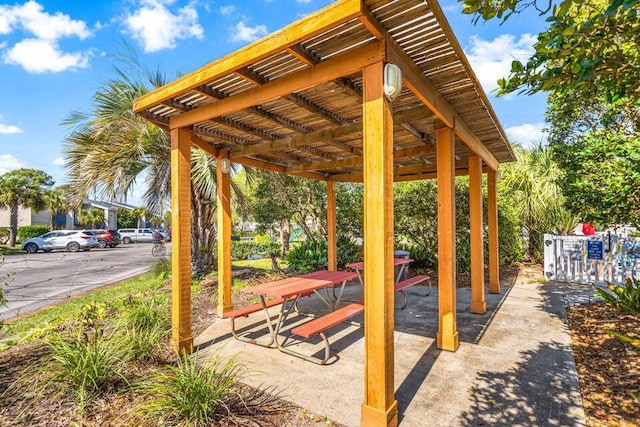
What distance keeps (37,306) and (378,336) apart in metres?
7.87

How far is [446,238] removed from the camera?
389 cm

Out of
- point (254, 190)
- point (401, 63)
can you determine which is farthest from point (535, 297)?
point (254, 190)

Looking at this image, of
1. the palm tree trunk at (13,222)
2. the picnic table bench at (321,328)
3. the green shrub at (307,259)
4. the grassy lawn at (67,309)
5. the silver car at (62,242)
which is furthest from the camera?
the palm tree trunk at (13,222)

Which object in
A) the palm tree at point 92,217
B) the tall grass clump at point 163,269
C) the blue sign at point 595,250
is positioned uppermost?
the palm tree at point 92,217

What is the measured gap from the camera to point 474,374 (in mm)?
3119

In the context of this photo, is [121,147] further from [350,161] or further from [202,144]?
[350,161]

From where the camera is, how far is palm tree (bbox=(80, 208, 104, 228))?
3046cm

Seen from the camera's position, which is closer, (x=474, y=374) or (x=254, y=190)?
(x=474, y=374)

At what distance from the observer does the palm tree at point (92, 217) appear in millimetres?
30458

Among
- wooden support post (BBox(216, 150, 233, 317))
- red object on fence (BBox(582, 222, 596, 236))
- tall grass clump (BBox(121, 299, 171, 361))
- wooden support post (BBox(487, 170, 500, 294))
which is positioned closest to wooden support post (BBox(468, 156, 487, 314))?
wooden support post (BBox(487, 170, 500, 294))

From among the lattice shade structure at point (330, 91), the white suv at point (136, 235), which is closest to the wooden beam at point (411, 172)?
the lattice shade structure at point (330, 91)

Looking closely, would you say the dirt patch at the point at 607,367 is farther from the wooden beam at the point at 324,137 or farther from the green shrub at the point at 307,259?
the green shrub at the point at 307,259

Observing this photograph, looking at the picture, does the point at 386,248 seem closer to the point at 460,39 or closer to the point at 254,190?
the point at 460,39

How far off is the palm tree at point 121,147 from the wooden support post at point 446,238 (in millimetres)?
5026
